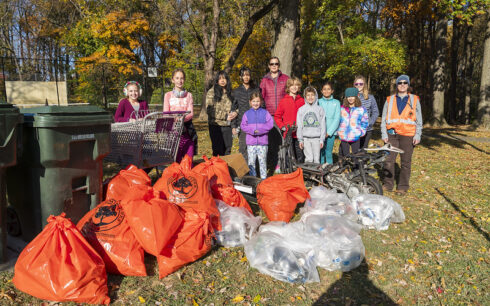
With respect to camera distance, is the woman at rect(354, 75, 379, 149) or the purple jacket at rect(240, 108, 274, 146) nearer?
the purple jacket at rect(240, 108, 274, 146)

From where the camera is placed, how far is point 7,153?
2.83m

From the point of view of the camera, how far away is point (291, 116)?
18.8 ft

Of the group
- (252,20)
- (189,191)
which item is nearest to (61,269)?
(189,191)

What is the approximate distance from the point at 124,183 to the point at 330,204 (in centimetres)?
246

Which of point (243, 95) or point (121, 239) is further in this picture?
point (243, 95)

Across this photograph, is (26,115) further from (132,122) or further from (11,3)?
(11,3)

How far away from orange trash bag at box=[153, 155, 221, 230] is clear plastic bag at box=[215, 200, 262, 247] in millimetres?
86

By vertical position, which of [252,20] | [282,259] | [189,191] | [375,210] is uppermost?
[252,20]

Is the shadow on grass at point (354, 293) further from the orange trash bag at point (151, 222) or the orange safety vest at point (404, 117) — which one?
the orange safety vest at point (404, 117)

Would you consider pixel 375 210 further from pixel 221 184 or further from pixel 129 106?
pixel 129 106

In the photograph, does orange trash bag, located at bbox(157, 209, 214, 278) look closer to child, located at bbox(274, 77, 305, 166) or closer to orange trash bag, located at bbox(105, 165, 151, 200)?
orange trash bag, located at bbox(105, 165, 151, 200)

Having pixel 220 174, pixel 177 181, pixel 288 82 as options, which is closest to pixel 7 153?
pixel 177 181

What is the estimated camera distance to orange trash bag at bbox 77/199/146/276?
2928 millimetres

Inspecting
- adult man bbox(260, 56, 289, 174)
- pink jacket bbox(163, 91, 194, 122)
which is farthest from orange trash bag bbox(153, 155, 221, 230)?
adult man bbox(260, 56, 289, 174)
